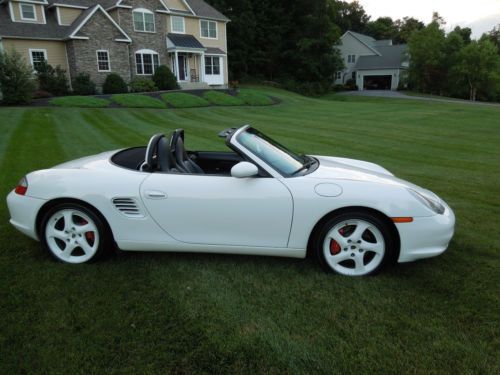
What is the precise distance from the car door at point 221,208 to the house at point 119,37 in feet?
89.9

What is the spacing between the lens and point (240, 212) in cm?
350

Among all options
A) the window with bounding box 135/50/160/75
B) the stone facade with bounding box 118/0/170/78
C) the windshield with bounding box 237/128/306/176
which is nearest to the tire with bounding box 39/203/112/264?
the windshield with bounding box 237/128/306/176

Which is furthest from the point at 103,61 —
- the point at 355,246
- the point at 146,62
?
the point at 355,246

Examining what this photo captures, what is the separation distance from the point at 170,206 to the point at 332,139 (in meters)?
9.10

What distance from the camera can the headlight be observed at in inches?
138

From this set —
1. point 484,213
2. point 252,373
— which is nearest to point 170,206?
point 252,373

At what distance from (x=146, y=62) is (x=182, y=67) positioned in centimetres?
347

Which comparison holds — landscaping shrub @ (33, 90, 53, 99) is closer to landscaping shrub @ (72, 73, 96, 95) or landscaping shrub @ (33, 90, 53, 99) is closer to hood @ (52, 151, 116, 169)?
landscaping shrub @ (72, 73, 96, 95)

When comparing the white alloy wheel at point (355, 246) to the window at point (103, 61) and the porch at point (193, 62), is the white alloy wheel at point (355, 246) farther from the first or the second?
the porch at point (193, 62)

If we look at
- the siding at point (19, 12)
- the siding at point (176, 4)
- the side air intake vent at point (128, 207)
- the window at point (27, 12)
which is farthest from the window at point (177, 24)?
the side air intake vent at point (128, 207)

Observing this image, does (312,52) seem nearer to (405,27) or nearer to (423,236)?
(423,236)

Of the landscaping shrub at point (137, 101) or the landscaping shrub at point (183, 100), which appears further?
the landscaping shrub at point (183, 100)

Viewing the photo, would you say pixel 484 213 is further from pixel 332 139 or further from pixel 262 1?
pixel 262 1

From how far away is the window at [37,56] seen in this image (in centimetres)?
2641
